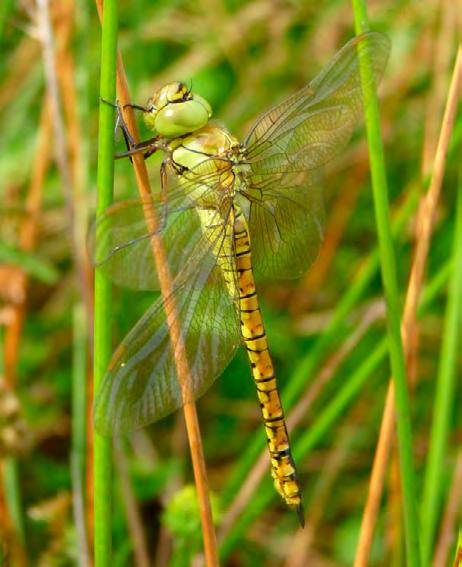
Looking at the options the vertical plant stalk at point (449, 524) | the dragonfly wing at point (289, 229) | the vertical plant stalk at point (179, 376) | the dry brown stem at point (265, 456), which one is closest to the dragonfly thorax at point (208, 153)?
the dragonfly wing at point (289, 229)

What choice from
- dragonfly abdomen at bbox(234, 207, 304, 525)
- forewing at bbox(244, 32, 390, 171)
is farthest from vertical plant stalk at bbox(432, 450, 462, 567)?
forewing at bbox(244, 32, 390, 171)

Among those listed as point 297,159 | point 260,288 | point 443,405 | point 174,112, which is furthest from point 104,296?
point 260,288

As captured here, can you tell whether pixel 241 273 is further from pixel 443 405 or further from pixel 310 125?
pixel 443 405

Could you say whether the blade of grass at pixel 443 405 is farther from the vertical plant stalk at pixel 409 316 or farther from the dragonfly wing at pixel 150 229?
the dragonfly wing at pixel 150 229

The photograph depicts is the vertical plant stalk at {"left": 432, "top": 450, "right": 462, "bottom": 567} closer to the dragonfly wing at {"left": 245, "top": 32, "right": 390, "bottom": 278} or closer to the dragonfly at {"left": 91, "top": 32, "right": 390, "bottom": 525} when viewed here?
the dragonfly at {"left": 91, "top": 32, "right": 390, "bottom": 525}

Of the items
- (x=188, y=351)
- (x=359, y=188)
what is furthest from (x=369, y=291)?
(x=188, y=351)
